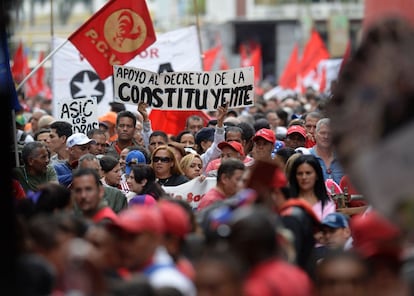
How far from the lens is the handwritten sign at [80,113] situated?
605 inches

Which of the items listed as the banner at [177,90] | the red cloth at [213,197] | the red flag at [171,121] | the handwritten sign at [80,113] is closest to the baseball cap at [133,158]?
the banner at [177,90]

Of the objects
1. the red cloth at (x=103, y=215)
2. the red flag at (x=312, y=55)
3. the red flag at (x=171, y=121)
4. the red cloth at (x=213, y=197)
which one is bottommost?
the red cloth at (x=103, y=215)

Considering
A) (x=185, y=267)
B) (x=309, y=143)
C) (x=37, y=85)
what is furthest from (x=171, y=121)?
(x=37, y=85)

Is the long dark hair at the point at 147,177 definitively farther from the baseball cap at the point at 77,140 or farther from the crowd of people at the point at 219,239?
the baseball cap at the point at 77,140

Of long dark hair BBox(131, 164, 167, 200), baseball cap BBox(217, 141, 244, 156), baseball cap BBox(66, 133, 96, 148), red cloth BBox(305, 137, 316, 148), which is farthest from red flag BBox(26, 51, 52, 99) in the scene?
long dark hair BBox(131, 164, 167, 200)

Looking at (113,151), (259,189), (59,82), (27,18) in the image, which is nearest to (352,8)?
(27,18)

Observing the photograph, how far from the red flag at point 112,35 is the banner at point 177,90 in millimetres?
1296

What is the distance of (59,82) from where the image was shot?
63.6 feet

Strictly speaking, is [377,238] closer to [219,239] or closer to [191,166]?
[219,239]

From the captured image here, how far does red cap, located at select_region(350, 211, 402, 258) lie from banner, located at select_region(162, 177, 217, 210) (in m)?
3.88

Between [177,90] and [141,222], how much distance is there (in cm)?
778

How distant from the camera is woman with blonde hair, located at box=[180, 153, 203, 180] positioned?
471 inches

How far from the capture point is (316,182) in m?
9.60

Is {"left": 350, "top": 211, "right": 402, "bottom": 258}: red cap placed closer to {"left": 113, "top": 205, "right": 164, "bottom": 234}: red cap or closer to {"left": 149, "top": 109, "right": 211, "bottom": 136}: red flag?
{"left": 113, "top": 205, "right": 164, "bottom": 234}: red cap
